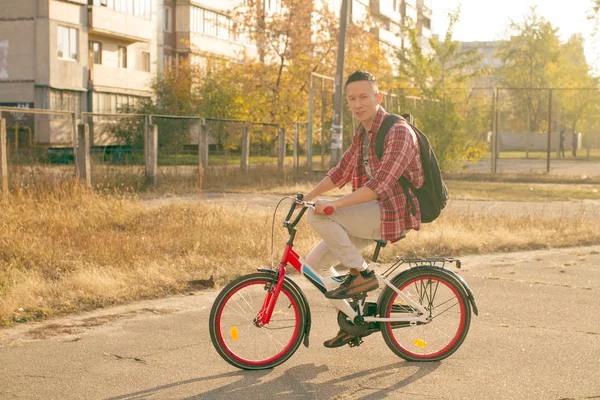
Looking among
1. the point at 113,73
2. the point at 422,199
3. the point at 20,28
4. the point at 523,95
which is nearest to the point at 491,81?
the point at 523,95

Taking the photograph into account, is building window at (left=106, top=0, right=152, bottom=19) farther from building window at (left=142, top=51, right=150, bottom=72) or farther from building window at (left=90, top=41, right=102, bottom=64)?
building window at (left=142, top=51, right=150, bottom=72)

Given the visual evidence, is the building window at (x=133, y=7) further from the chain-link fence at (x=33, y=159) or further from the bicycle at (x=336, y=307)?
the bicycle at (x=336, y=307)

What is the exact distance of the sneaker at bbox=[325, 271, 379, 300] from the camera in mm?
5586

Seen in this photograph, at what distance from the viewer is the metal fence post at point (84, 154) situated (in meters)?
17.4

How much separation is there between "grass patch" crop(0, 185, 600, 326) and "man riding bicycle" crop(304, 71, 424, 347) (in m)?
2.76

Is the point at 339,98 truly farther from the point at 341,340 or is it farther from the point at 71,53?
the point at 71,53

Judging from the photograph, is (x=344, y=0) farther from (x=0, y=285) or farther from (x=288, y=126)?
(x=0, y=285)

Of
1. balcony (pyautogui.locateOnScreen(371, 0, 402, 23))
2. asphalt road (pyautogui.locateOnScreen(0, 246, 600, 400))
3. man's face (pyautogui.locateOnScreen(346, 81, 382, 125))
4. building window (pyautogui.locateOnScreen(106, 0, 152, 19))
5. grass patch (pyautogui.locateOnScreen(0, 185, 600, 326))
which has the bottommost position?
asphalt road (pyautogui.locateOnScreen(0, 246, 600, 400))

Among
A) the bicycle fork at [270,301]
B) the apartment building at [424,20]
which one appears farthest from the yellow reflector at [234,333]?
the apartment building at [424,20]

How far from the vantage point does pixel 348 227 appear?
5.59 meters

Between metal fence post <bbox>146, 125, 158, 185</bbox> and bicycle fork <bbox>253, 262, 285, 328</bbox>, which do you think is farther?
metal fence post <bbox>146, 125, 158, 185</bbox>

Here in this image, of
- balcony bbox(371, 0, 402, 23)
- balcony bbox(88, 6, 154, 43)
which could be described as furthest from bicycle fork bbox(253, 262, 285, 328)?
balcony bbox(371, 0, 402, 23)

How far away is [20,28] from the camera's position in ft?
132

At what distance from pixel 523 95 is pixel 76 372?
5851cm
